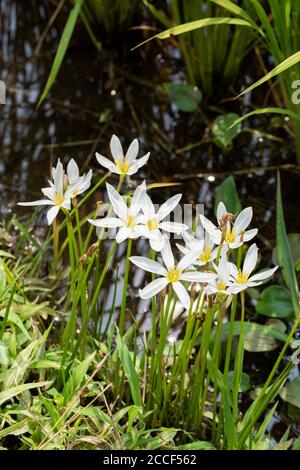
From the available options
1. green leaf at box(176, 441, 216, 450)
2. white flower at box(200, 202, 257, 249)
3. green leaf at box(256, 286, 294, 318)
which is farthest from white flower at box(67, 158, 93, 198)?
green leaf at box(256, 286, 294, 318)

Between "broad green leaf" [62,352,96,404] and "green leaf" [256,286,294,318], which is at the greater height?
"green leaf" [256,286,294,318]

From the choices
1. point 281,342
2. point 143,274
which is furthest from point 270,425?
point 143,274

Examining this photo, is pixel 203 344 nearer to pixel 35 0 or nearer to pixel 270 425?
pixel 270 425

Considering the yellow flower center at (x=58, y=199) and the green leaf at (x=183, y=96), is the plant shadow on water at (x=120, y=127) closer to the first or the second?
the green leaf at (x=183, y=96)

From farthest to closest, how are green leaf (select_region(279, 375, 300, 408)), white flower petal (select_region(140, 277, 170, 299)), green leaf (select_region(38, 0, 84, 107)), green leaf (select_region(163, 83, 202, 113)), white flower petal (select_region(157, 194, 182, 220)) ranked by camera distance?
green leaf (select_region(163, 83, 202, 113)) < green leaf (select_region(38, 0, 84, 107)) < green leaf (select_region(279, 375, 300, 408)) < white flower petal (select_region(157, 194, 182, 220)) < white flower petal (select_region(140, 277, 170, 299))

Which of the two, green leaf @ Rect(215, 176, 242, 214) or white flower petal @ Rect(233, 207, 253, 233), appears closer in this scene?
white flower petal @ Rect(233, 207, 253, 233)

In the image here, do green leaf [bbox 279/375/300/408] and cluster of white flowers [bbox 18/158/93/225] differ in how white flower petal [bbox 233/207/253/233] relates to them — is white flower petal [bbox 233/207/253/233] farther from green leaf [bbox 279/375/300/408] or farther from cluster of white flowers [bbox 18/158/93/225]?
green leaf [bbox 279/375/300/408]

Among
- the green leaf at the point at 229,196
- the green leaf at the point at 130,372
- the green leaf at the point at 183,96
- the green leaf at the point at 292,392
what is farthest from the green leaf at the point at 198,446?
the green leaf at the point at 183,96
